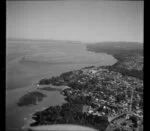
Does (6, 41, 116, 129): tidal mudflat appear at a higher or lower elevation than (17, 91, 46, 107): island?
higher

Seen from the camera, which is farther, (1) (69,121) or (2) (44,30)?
(2) (44,30)

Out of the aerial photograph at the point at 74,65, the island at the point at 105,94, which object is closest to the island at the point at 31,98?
the aerial photograph at the point at 74,65

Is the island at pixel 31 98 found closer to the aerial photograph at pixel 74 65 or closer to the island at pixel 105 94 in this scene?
the aerial photograph at pixel 74 65

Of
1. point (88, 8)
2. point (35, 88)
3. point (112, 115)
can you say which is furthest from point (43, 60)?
point (112, 115)

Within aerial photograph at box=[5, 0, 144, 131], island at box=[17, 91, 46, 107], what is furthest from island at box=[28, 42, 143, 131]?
island at box=[17, 91, 46, 107]

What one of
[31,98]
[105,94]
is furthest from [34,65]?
[105,94]

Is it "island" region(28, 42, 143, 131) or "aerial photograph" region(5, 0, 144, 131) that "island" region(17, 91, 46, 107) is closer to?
"aerial photograph" region(5, 0, 144, 131)

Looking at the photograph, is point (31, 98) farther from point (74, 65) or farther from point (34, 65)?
point (74, 65)
